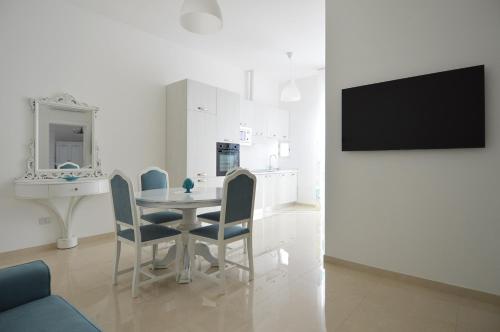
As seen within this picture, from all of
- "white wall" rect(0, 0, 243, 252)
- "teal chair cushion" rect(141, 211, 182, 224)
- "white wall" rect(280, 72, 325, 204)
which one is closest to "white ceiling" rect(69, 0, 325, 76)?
"white wall" rect(0, 0, 243, 252)

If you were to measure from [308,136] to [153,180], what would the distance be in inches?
167

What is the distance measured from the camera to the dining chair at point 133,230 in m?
2.24

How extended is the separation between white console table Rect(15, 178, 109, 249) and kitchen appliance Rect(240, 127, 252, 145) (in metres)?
2.83

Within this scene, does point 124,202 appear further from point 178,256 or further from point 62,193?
point 62,193

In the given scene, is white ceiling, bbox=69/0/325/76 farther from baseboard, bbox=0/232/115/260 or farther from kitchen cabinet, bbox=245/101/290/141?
baseboard, bbox=0/232/115/260

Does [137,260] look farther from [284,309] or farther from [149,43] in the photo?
[149,43]

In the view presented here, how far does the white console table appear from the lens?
9.86ft

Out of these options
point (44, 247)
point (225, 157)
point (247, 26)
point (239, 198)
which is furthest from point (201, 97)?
point (44, 247)

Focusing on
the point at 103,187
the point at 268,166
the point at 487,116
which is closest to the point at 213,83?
the point at 268,166

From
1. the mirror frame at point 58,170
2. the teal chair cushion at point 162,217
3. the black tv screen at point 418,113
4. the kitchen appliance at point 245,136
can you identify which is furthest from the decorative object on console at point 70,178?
the black tv screen at point 418,113

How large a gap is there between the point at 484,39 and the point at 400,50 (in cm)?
62

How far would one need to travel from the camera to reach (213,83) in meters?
5.35

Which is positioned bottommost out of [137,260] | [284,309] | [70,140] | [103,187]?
[284,309]

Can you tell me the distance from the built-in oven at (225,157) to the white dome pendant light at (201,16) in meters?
2.42
